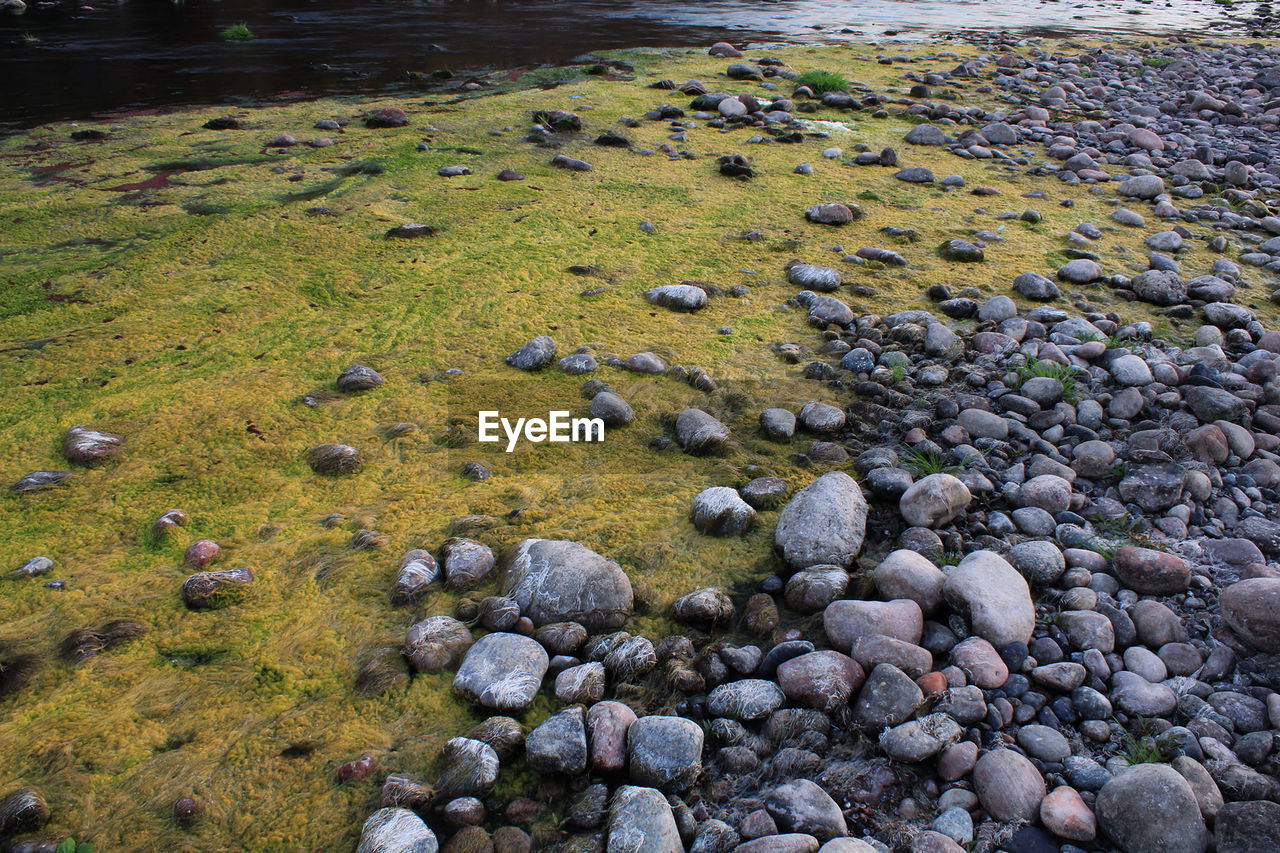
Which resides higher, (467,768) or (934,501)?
(934,501)

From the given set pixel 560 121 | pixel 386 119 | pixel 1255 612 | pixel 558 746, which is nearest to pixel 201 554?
pixel 558 746

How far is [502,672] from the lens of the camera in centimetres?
190

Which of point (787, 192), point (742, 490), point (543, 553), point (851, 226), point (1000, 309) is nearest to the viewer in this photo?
point (543, 553)

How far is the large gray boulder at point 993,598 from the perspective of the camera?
77.0 inches

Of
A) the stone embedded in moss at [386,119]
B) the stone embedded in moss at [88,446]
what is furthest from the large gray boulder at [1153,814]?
the stone embedded in moss at [386,119]

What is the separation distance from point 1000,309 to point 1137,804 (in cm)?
254

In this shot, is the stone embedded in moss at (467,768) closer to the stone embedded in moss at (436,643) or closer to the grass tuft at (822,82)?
the stone embedded in moss at (436,643)

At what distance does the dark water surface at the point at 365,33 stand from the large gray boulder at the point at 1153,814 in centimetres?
829

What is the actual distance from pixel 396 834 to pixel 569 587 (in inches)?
28.6

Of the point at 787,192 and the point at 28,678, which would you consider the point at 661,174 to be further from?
the point at 28,678

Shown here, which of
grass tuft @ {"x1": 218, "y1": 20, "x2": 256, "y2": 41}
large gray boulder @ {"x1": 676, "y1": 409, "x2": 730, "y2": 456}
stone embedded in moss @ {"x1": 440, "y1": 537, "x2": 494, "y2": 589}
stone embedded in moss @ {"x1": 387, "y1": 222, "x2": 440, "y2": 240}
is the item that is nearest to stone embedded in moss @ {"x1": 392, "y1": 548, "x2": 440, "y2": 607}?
stone embedded in moss @ {"x1": 440, "y1": 537, "x2": 494, "y2": 589}

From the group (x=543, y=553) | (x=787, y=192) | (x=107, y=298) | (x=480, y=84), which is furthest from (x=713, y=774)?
(x=480, y=84)

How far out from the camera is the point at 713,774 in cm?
171

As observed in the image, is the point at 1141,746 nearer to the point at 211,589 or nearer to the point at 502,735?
the point at 502,735
